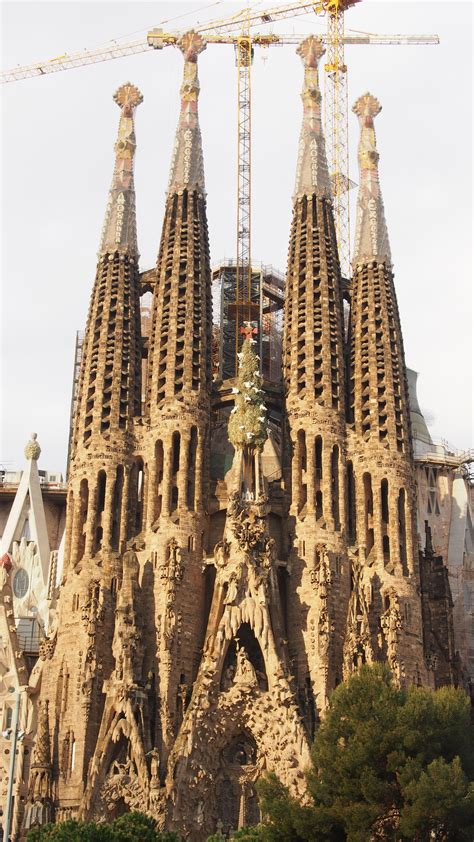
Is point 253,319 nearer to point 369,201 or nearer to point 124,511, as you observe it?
point 369,201

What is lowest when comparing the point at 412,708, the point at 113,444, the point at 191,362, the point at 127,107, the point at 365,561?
the point at 412,708

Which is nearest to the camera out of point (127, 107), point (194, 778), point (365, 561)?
point (194, 778)

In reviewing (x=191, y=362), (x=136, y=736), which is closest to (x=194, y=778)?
(x=136, y=736)

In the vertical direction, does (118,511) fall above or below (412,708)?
above

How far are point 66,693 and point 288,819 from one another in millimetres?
11742

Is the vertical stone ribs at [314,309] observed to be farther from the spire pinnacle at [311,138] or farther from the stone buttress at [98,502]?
the stone buttress at [98,502]

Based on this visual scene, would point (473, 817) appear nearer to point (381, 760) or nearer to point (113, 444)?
point (381, 760)

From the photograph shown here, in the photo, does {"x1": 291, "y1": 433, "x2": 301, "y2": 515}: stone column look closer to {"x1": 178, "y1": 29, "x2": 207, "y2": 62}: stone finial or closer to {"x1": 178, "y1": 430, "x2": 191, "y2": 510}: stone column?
{"x1": 178, "y1": 430, "x2": 191, "y2": 510}: stone column

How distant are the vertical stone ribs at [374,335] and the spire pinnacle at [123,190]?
8603mm

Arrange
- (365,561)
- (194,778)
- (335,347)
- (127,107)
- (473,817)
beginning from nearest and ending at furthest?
1. (473,817)
2. (194,778)
3. (365,561)
4. (335,347)
5. (127,107)

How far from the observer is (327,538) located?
43.5m

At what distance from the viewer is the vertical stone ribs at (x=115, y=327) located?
4525 centimetres

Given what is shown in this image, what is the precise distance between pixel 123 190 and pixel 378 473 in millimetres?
14725

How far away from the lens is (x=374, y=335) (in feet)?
154
